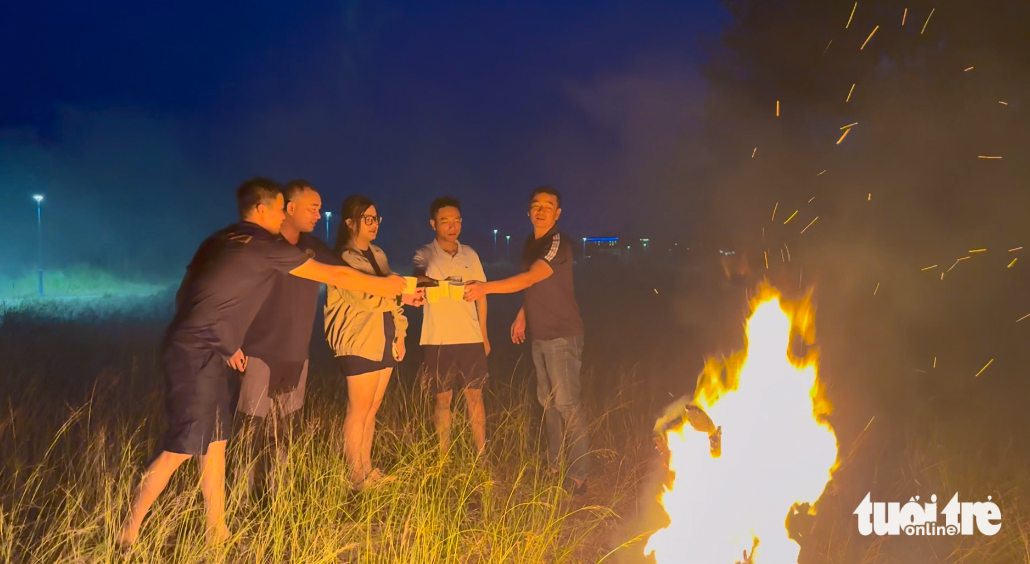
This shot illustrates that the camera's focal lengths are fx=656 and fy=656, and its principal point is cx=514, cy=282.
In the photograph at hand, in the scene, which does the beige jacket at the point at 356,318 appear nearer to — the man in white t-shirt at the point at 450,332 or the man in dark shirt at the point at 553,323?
the man in white t-shirt at the point at 450,332

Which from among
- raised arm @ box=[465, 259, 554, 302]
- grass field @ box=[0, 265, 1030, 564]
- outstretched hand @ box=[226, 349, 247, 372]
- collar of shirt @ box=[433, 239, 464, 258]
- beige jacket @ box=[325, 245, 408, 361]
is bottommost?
grass field @ box=[0, 265, 1030, 564]

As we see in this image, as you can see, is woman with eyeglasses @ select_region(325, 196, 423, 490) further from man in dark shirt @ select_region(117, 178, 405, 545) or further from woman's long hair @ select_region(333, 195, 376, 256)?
man in dark shirt @ select_region(117, 178, 405, 545)

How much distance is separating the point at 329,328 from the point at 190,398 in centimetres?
124

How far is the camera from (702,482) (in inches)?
138

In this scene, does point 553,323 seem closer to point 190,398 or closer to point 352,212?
point 352,212

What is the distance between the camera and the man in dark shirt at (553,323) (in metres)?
4.69

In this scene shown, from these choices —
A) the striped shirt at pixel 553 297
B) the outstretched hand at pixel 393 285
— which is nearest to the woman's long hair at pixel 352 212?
the outstretched hand at pixel 393 285

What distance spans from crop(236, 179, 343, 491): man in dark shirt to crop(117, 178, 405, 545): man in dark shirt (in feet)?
1.27

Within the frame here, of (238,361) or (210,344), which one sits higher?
(210,344)

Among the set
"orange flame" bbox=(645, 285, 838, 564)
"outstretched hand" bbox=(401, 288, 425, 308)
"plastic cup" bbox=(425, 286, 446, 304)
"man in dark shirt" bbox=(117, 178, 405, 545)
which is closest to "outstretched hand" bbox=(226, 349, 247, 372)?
"man in dark shirt" bbox=(117, 178, 405, 545)

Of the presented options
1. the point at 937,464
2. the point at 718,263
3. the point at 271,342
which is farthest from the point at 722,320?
the point at 271,342

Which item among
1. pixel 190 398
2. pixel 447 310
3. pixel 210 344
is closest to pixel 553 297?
pixel 447 310

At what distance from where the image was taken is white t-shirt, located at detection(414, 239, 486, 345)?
16.0 ft

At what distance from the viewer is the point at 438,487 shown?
3693 mm
